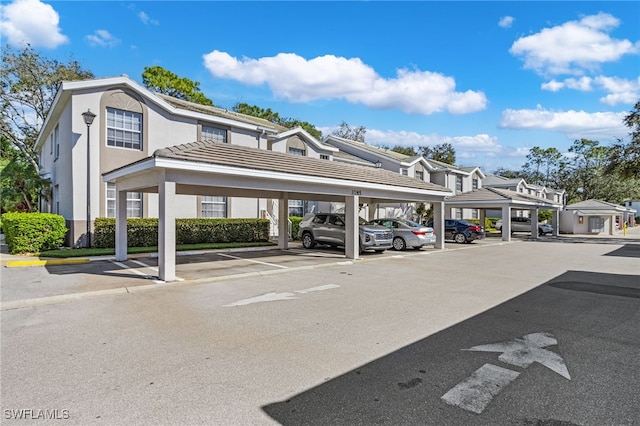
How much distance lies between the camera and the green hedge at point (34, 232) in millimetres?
13008

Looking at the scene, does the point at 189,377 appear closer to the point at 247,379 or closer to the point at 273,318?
the point at 247,379

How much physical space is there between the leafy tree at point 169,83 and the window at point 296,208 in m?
17.6

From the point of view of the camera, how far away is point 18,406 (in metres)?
3.36

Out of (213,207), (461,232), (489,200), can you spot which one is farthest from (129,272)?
(489,200)

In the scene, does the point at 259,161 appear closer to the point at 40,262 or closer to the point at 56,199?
the point at 40,262

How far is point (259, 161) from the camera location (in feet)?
36.8

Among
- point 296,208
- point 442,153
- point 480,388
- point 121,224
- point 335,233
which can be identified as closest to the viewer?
point 480,388

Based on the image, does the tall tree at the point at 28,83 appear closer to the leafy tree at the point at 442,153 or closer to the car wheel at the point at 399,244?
the car wheel at the point at 399,244

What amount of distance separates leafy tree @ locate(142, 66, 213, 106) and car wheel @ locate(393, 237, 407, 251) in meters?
25.7

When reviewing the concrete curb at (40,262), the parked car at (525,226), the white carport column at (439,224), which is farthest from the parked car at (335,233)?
the parked car at (525,226)

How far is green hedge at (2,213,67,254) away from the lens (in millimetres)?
13008

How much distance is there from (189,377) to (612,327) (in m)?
6.26

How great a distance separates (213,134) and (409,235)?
10879 millimetres

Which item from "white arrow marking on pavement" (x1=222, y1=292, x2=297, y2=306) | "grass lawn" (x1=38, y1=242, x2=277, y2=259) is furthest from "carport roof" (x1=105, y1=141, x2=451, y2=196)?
"white arrow marking on pavement" (x1=222, y1=292, x2=297, y2=306)
